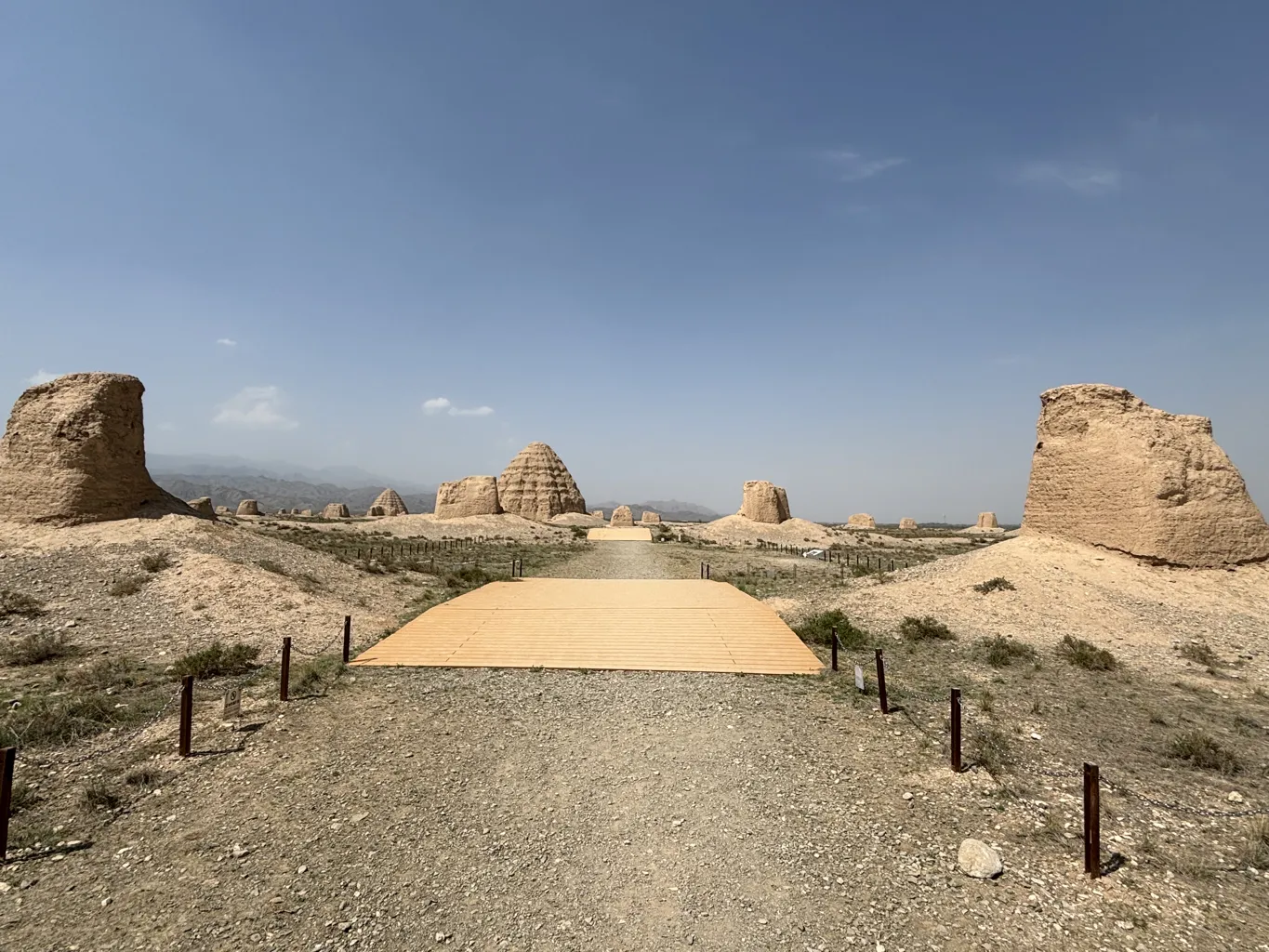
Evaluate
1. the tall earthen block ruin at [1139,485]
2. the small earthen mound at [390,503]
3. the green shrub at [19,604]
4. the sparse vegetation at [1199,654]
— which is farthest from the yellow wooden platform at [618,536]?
the sparse vegetation at [1199,654]

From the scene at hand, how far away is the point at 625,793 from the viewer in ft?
20.9

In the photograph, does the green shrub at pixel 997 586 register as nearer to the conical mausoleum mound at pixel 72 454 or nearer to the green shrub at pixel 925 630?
the green shrub at pixel 925 630

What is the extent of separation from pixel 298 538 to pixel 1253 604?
41.7 metres

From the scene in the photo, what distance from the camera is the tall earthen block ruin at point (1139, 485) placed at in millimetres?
15672

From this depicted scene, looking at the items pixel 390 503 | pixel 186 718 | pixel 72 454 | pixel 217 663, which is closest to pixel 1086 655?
pixel 186 718

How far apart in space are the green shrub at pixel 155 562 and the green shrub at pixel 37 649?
156 inches

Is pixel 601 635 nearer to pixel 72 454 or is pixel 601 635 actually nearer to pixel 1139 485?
pixel 1139 485

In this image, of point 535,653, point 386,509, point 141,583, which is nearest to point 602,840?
point 535,653

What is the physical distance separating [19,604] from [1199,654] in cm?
2524

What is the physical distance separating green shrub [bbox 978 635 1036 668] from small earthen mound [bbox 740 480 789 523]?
4081cm

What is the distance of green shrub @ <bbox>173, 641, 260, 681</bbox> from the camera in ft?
33.2

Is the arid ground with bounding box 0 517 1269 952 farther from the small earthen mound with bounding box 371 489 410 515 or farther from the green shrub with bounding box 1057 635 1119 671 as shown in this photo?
the small earthen mound with bounding box 371 489 410 515

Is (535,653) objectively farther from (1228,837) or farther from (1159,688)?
(1159,688)

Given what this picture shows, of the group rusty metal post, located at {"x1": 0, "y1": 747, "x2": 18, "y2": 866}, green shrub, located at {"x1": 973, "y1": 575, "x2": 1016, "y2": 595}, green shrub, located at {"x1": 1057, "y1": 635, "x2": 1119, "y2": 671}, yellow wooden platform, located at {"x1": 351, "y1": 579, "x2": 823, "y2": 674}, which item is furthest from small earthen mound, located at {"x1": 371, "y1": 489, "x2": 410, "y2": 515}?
green shrub, located at {"x1": 1057, "y1": 635, "x2": 1119, "y2": 671}
